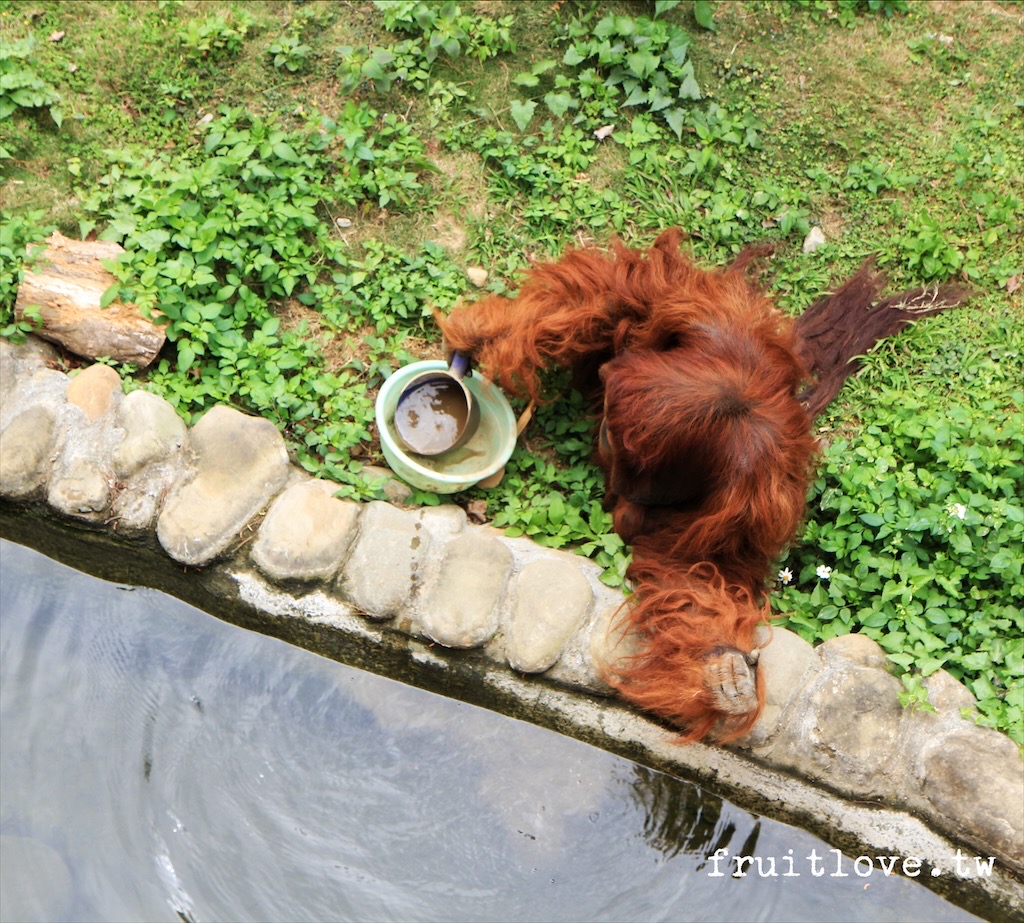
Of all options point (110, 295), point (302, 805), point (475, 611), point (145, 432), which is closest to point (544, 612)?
point (475, 611)

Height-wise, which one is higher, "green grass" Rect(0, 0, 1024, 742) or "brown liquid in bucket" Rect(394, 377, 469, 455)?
"green grass" Rect(0, 0, 1024, 742)

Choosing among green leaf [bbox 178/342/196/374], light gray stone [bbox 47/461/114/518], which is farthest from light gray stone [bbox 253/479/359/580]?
green leaf [bbox 178/342/196/374]

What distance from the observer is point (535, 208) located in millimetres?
3912

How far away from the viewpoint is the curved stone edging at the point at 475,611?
3031 millimetres

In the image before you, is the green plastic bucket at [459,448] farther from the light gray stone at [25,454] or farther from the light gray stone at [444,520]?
the light gray stone at [25,454]

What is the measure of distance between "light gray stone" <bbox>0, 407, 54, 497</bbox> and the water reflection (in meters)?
0.39

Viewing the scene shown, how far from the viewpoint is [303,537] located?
3207 millimetres

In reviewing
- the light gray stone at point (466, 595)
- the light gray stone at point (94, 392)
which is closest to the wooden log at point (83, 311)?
the light gray stone at point (94, 392)

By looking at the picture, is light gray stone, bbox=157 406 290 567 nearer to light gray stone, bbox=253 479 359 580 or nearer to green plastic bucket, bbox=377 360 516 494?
light gray stone, bbox=253 479 359 580

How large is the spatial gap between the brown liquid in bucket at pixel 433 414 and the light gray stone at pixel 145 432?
75 centimetres

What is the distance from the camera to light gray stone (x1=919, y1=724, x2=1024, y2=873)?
2934 mm

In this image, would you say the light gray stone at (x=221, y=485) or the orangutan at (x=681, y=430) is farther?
the light gray stone at (x=221, y=485)

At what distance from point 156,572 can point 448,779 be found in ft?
3.97

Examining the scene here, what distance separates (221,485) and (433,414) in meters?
0.77
